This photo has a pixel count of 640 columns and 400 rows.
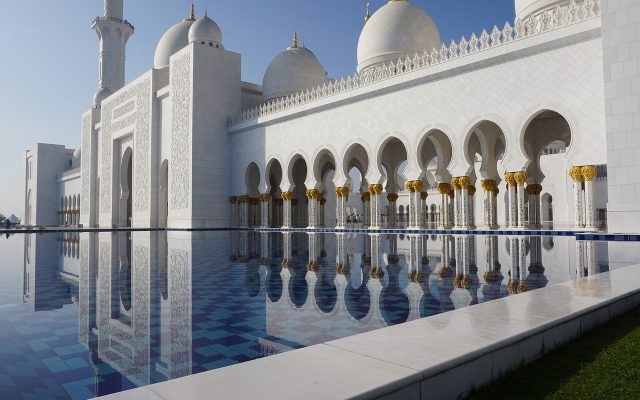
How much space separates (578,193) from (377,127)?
3.97 metres

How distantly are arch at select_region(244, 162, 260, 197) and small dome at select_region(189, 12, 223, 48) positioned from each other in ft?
12.4

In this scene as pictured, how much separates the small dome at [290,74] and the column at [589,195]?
27.5ft

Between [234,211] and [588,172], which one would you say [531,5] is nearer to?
[588,172]

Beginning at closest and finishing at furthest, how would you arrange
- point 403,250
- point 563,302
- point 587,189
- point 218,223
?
point 563,302
point 403,250
point 587,189
point 218,223

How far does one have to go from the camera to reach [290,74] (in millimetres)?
13578

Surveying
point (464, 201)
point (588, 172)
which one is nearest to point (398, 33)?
point (464, 201)

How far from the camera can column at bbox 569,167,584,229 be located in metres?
6.83

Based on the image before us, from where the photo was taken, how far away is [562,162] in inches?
543

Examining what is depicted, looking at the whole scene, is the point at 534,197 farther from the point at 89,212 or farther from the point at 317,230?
the point at 89,212

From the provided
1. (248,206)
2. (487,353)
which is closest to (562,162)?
(248,206)

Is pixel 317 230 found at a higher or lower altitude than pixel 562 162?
lower

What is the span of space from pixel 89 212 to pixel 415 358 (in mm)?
19225

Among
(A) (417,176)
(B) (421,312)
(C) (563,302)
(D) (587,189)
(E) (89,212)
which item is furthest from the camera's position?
(E) (89,212)

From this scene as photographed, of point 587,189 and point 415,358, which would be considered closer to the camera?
point 415,358
